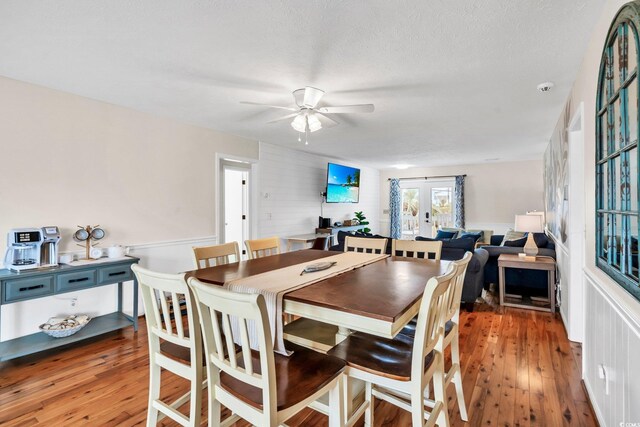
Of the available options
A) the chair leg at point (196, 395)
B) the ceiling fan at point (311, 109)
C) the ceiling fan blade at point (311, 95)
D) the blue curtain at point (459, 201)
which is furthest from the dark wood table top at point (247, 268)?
the blue curtain at point (459, 201)

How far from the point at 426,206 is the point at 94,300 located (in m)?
7.57

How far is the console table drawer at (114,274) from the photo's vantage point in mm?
2996

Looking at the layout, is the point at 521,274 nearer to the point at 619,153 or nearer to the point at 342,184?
the point at 619,153

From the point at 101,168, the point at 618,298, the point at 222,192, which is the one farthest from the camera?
the point at 222,192

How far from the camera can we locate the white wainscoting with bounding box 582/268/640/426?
1.28 m

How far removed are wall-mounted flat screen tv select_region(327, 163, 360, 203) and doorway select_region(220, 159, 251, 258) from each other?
1.93 metres

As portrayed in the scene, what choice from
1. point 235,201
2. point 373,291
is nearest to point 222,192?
point 235,201

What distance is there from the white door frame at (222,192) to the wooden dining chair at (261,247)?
69.0 inches

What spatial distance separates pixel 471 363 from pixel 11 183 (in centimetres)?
413

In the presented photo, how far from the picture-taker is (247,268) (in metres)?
2.15

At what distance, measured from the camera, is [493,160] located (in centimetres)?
733

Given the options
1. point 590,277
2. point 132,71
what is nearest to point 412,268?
point 590,277

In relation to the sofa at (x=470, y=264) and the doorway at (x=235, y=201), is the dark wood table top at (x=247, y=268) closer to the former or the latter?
the sofa at (x=470, y=264)

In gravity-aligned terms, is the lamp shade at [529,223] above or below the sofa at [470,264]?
above
